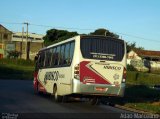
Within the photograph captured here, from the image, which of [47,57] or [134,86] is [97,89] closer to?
[47,57]

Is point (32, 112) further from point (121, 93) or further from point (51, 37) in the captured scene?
point (51, 37)

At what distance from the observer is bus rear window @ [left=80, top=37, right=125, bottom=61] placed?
20.4m

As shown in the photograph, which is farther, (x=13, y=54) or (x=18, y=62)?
(x=13, y=54)

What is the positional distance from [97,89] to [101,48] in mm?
1892

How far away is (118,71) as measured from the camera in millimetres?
20688

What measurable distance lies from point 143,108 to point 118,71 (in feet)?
6.81

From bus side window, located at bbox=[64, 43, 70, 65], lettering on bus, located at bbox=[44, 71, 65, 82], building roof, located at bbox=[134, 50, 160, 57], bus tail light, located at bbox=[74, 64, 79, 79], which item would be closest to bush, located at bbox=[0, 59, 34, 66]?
building roof, located at bbox=[134, 50, 160, 57]

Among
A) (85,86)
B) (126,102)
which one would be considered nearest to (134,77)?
(126,102)

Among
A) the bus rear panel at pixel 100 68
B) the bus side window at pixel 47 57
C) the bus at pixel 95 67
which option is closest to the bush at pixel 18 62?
the bus side window at pixel 47 57

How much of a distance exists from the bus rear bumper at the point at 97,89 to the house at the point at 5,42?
3672 inches

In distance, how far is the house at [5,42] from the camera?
11249 centimetres

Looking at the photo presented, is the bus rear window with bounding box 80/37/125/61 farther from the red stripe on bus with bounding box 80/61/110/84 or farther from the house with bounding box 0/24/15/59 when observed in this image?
the house with bounding box 0/24/15/59

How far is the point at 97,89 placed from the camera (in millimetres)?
20203

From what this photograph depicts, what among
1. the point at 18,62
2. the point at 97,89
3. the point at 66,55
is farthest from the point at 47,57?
the point at 18,62
